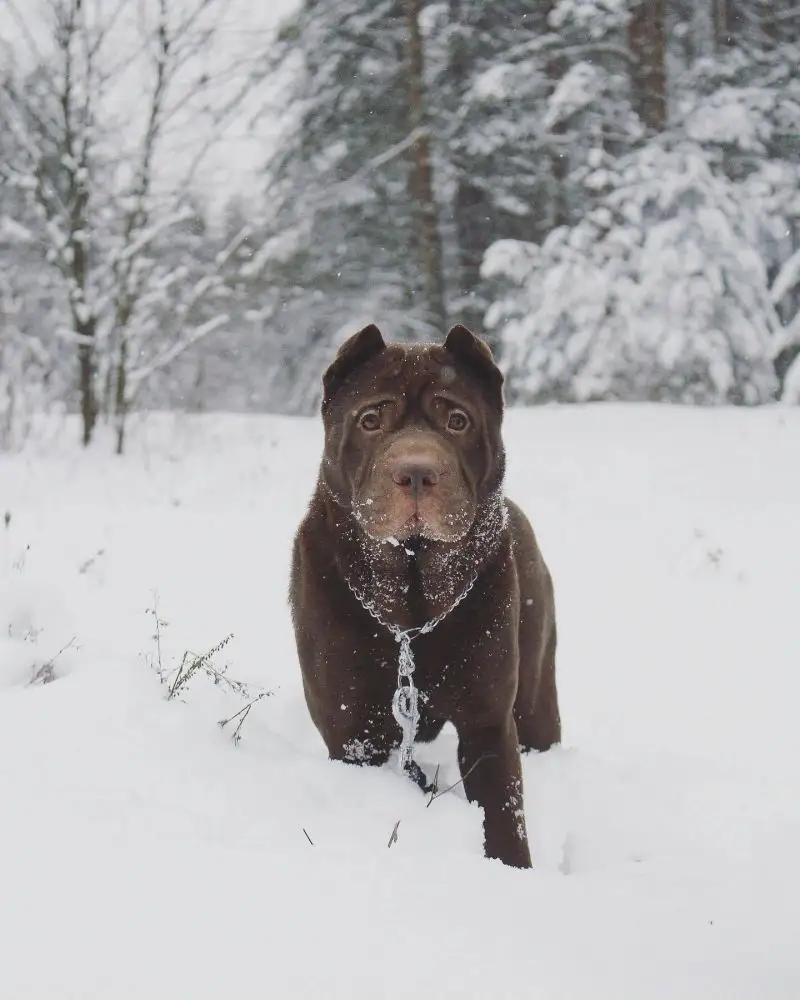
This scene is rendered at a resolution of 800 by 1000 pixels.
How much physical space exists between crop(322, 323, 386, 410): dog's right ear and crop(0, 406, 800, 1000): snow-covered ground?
41.1 inches

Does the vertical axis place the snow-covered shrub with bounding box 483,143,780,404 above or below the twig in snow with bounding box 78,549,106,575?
above

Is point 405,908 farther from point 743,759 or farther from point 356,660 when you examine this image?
point 743,759

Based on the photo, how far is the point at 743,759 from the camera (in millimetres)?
3965

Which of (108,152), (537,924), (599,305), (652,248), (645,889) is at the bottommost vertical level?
(645,889)

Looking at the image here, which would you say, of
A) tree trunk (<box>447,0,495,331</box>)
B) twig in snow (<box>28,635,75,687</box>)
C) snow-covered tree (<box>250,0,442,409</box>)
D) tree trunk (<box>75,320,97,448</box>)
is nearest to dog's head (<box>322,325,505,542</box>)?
twig in snow (<box>28,635,75,687</box>)

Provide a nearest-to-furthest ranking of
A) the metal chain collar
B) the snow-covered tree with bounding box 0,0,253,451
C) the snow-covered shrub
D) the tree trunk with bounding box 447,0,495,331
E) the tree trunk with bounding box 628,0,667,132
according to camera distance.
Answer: the metal chain collar, the snow-covered tree with bounding box 0,0,253,451, the snow-covered shrub, the tree trunk with bounding box 628,0,667,132, the tree trunk with bounding box 447,0,495,331

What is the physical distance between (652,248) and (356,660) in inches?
390

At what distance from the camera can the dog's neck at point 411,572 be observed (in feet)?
8.10

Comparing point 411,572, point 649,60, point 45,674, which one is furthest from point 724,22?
point 45,674

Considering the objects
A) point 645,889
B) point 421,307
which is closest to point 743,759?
point 645,889

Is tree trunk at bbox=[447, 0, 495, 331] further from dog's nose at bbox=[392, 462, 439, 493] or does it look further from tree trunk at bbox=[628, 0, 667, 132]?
dog's nose at bbox=[392, 462, 439, 493]

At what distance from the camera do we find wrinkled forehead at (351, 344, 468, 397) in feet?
8.15

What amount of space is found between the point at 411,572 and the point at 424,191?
1369 cm

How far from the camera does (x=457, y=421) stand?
2.47 meters
